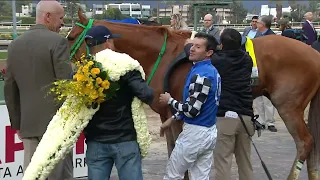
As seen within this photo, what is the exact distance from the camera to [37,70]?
427 centimetres

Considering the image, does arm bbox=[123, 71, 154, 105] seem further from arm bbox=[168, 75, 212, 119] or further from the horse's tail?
the horse's tail

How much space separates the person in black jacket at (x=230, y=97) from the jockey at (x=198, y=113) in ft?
2.35

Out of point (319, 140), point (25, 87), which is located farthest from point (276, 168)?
point (25, 87)

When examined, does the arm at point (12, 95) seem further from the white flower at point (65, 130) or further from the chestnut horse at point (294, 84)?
the chestnut horse at point (294, 84)

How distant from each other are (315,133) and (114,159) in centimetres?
325

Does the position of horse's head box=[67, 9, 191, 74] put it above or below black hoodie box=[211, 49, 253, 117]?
above

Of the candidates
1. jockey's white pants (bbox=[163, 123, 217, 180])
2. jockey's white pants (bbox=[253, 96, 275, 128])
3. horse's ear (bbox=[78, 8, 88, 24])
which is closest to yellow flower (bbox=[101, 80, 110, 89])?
jockey's white pants (bbox=[163, 123, 217, 180])

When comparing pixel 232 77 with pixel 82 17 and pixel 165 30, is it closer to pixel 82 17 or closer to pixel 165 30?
pixel 165 30

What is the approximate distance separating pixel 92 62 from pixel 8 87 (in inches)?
55.0

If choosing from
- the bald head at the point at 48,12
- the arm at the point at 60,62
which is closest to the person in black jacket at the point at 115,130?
the arm at the point at 60,62

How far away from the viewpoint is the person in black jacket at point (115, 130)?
3.44m

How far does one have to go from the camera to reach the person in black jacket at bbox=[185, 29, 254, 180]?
4.75 meters

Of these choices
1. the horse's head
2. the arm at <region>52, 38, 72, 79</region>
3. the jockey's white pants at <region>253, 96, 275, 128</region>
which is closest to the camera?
the arm at <region>52, 38, 72, 79</region>

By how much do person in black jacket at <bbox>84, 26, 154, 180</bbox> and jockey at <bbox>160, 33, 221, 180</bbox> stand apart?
474mm
